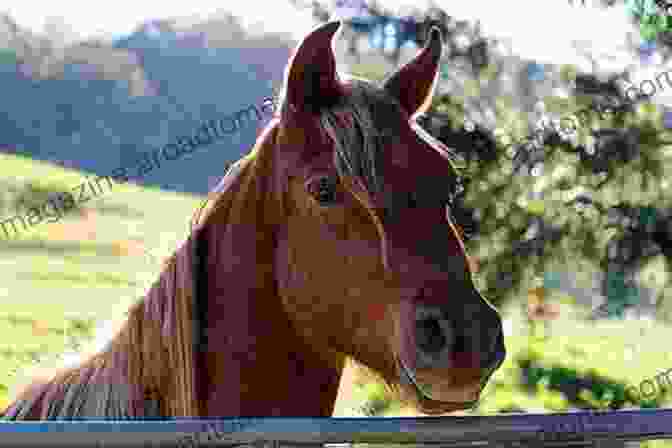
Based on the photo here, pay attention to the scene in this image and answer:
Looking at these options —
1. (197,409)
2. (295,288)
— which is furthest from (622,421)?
(197,409)

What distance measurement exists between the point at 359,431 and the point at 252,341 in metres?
0.48

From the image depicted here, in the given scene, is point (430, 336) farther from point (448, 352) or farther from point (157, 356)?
point (157, 356)

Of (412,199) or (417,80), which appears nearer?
(412,199)

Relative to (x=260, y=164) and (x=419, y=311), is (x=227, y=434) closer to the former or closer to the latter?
(x=419, y=311)

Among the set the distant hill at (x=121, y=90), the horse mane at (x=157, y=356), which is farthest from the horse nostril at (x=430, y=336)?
the distant hill at (x=121, y=90)

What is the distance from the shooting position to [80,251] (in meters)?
23.1

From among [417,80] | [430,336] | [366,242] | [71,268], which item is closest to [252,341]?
[366,242]

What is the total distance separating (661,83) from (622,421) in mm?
4970

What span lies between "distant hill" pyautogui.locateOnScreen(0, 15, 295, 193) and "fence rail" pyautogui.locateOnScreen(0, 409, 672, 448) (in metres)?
43.4

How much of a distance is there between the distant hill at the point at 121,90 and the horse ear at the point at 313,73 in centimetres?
4305

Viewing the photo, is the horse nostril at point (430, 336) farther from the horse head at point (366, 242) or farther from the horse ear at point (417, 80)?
the horse ear at point (417, 80)

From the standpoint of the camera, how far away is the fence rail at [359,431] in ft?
5.65

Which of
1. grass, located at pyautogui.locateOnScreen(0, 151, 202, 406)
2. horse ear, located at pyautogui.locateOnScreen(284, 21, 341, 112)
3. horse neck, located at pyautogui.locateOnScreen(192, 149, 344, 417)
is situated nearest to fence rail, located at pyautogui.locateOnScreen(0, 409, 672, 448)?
horse neck, located at pyautogui.locateOnScreen(192, 149, 344, 417)

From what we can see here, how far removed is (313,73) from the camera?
2.19 m
